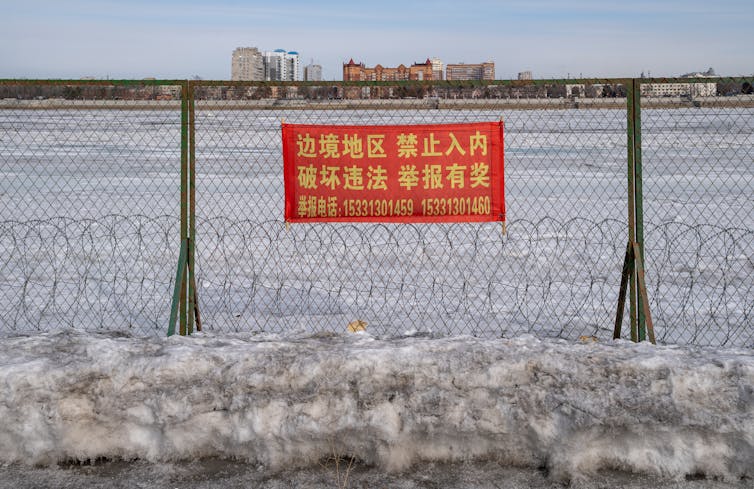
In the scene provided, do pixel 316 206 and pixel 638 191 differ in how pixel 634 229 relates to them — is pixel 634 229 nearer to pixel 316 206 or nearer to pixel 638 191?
pixel 638 191

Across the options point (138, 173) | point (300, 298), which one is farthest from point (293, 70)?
point (300, 298)

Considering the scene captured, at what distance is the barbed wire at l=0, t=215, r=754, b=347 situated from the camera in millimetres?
7234

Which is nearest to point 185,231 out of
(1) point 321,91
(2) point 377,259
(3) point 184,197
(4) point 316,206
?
(3) point 184,197

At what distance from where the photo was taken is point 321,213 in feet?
20.1

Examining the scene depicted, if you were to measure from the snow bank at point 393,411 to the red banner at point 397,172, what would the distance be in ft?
6.10

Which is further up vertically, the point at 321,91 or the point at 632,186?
the point at 321,91

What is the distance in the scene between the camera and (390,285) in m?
8.67

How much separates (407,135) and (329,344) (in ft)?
6.41

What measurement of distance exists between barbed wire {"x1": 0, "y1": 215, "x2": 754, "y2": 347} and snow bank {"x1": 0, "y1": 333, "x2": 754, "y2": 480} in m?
2.00

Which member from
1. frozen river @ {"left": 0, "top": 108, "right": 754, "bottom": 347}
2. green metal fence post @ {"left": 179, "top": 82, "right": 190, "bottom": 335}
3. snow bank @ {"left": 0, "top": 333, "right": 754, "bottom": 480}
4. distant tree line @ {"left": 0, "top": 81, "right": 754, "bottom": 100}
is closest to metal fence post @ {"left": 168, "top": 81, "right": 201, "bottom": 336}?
green metal fence post @ {"left": 179, "top": 82, "right": 190, "bottom": 335}

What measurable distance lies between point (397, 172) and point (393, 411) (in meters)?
2.38

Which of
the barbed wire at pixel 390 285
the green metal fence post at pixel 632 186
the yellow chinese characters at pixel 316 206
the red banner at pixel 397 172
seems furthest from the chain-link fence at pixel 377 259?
the yellow chinese characters at pixel 316 206

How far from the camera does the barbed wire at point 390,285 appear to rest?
7.23 m

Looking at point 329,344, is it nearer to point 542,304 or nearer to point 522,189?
point 542,304
